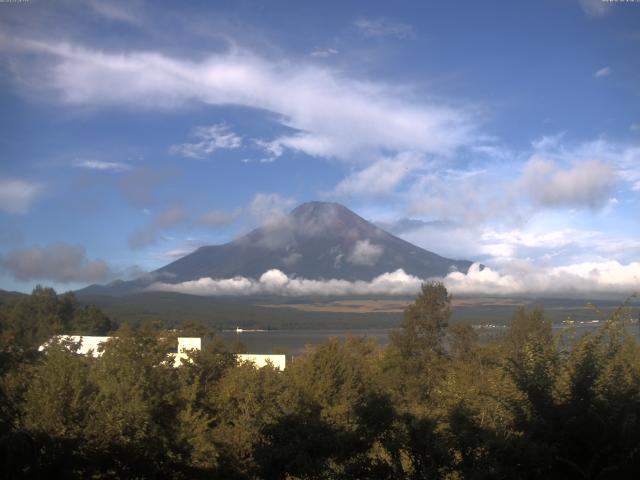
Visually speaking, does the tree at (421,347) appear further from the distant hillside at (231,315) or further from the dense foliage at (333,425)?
the distant hillside at (231,315)

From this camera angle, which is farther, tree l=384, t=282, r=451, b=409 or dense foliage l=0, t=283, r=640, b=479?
tree l=384, t=282, r=451, b=409

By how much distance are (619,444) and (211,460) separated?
8387 mm

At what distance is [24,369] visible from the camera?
17047mm

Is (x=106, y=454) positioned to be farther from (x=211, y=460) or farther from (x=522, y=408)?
(x=522, y=408)

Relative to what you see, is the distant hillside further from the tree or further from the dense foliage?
the dense foliage

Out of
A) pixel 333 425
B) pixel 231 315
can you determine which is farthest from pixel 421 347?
pixel 231 315

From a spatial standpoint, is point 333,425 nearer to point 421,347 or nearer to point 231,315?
point 421,347

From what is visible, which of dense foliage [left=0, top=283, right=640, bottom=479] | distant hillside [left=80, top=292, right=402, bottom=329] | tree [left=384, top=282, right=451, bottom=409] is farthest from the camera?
distant hillside [left=80, top=292, right=402, bottom=329]

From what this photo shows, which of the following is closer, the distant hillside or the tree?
the tree

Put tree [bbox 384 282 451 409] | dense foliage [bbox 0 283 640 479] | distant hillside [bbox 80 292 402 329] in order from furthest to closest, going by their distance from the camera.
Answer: distant hillside [bbox 80 292 402 329]
tree [bbox 384 282 451 409]
dense foliage [bbox 0 283 640 479]

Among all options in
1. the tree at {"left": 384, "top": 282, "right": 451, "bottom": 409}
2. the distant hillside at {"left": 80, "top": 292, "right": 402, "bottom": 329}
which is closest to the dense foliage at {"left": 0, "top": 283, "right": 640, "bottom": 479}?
the tree at {"left": 384, "top": 282, "right": 451, "bottom": 409}

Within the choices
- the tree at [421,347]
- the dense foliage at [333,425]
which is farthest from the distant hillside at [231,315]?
the dense foliage at [333,425]

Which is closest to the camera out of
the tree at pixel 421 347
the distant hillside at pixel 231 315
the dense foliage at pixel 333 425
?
the dense foliage at pixel 333 425

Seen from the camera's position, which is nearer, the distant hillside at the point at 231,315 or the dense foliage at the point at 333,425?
the dense foliage at the point at 333,425
